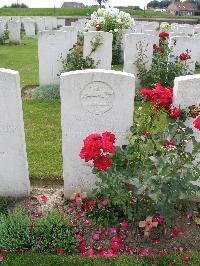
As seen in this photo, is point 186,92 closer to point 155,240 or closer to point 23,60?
point 155,240

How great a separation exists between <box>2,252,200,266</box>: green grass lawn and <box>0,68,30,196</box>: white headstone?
1.13 m

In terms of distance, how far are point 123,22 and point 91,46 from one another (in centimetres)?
447

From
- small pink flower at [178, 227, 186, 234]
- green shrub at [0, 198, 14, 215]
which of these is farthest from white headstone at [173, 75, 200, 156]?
green shrub at [0, 198, 14, 215]

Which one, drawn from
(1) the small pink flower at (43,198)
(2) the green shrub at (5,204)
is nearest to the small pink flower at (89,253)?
(1) the small pink flower at (43,198)

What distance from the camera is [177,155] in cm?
361

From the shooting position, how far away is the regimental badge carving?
4.07 metres

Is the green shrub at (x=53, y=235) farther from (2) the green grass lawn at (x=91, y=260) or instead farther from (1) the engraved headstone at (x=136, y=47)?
(1) the engraved headstone at (x=136, y=47)

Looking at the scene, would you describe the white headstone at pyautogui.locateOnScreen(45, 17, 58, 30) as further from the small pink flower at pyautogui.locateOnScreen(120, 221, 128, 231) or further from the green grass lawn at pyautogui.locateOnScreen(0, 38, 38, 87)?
the small pink flower at pyautogui.locateOnScreen(120, 221, 128, 231)

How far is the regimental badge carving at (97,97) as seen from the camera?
4066 millimetres

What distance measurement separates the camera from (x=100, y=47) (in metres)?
8.91

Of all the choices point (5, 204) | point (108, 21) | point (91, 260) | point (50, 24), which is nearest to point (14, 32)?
point (50, 24)

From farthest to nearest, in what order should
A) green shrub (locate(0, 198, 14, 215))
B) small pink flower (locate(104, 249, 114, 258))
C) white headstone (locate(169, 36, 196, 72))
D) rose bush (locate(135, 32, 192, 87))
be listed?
white headstone (locate(169, 36, 196, 72)) → rose bush (locate(135, 32, 192, 87)) → green shrub (locate(0, 198, 14, 215)) → small pink flower (locate(104, 249, 114, 258))

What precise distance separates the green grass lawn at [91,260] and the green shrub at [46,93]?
5.28m

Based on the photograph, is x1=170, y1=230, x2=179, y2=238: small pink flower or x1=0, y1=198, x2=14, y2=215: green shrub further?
x1=0, y1=198, x2=14, y2=215: green shrub
